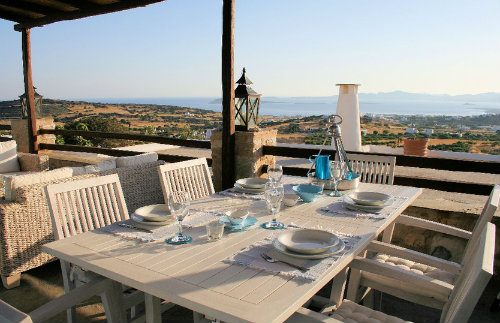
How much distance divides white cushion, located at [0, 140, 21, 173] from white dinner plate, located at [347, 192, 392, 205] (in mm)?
4691

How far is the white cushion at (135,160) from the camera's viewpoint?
10.6 feet

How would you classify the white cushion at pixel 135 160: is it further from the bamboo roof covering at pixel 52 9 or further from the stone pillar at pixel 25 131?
the stone pillar at pixel 25 131

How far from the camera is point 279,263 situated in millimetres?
1287

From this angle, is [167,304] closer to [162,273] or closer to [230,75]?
[162,273]

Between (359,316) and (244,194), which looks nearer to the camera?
(359,316)

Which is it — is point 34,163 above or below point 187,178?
below

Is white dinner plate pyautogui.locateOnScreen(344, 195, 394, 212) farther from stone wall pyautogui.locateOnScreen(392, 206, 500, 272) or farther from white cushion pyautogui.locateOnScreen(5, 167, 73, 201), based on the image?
white cushion pyautogui.locateOnScreen(5, 167, 73, 201)

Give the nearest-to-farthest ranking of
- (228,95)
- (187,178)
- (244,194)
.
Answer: (244,194) → (187,178) → (228,95)

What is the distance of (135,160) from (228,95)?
3.40ft

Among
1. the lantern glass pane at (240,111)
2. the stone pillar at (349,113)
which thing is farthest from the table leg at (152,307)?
the stone pillar at (349,113)

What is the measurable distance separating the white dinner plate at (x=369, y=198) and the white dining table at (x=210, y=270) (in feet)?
0.54

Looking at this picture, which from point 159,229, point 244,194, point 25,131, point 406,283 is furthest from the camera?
point 25,131

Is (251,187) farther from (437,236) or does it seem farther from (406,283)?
(437,236)

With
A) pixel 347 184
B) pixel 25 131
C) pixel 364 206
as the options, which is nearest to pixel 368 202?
pixel 364 206
